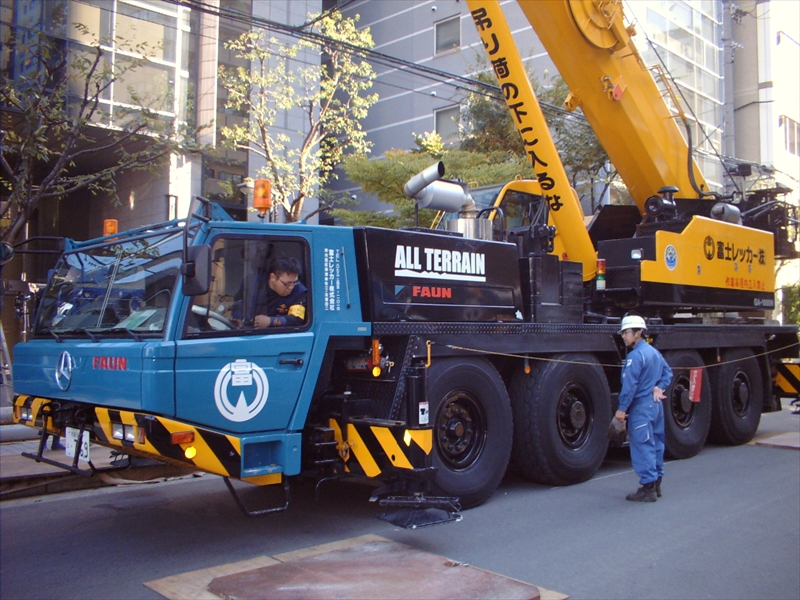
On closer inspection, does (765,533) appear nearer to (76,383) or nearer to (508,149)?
(76,383)

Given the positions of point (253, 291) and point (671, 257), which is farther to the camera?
point (671, 257)

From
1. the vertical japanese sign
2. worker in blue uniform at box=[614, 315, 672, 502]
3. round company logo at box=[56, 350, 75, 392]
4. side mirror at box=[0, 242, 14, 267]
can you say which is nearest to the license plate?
round company logo at box=[56, 350, 75, 392]

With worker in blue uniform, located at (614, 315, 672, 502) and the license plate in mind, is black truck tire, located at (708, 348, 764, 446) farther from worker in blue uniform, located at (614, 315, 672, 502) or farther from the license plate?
the license plate

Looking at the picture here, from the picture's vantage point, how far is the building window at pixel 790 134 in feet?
94.7

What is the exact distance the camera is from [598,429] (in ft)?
26.6

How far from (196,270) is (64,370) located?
1.58 metres

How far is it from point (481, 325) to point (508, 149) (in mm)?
14647

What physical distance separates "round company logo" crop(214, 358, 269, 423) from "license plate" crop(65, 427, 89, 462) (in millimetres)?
1149

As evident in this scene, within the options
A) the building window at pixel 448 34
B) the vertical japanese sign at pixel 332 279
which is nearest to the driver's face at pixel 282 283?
the vertical japanese sign at pixel 332 279

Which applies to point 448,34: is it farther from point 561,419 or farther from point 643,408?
point 643,408

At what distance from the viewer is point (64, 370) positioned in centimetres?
577

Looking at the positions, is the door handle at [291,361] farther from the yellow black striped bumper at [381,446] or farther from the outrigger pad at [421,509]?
the outrigger pad at [421,509]

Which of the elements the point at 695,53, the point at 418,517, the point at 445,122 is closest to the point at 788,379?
the point at 418,517

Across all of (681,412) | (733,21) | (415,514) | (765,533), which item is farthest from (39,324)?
(733,21)
